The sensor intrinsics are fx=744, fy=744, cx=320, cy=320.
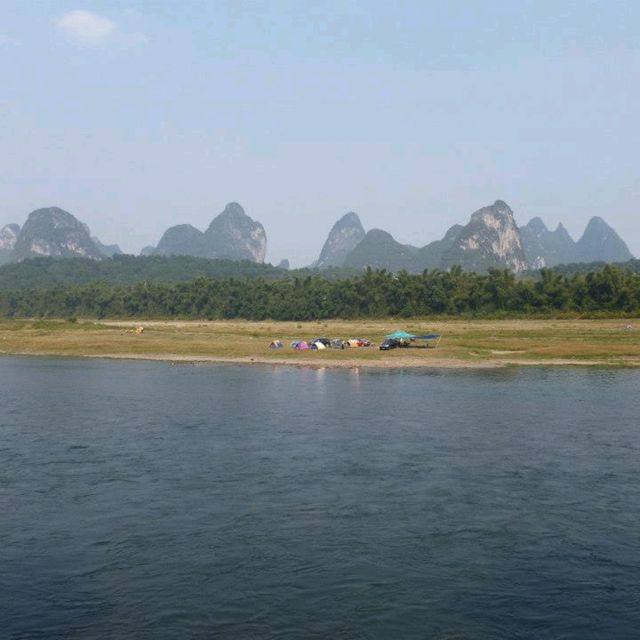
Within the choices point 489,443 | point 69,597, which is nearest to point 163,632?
point 69,597

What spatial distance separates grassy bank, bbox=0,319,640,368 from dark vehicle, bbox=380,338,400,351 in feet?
2.79

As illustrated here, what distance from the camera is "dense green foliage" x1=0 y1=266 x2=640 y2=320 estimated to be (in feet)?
423

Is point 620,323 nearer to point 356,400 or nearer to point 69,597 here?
point 356,400

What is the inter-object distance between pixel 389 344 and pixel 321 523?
62.6 m

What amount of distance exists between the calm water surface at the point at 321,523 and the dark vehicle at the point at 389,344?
3838 cm

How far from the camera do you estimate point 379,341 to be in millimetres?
95562

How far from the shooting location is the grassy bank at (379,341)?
75.5 metres

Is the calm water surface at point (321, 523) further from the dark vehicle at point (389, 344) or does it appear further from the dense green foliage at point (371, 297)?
the dense green foliage at point (371, 297)

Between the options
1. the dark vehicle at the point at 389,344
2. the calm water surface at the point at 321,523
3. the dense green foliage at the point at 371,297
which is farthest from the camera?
the dense green foliage at the point at 371,297

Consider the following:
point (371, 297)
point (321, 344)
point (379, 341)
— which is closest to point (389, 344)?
point (321, 344)

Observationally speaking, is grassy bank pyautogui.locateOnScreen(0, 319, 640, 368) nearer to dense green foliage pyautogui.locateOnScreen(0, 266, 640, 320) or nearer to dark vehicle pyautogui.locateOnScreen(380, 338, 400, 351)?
dark vehicle pyautogui.locateOnScreen(380, 338, 400, 351)

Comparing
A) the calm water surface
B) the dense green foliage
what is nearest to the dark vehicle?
the calm water surface

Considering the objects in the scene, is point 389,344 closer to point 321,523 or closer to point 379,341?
point 379,341

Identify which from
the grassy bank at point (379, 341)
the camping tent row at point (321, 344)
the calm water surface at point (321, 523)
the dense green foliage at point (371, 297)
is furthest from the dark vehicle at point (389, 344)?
the dense green foliage at point (371, 297)
